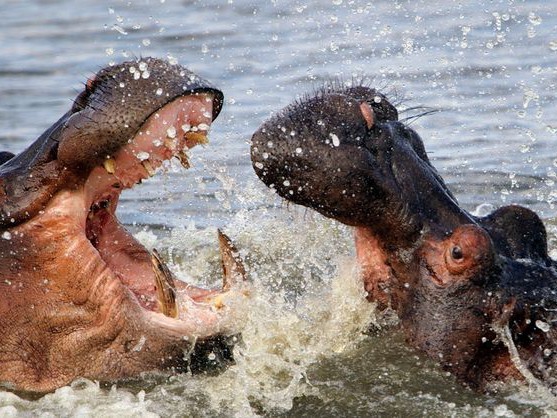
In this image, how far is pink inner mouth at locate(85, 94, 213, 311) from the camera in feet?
18.2

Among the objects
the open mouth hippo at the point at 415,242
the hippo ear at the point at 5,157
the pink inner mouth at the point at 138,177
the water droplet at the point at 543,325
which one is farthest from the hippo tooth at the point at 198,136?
the water droplet at the point at 543,325

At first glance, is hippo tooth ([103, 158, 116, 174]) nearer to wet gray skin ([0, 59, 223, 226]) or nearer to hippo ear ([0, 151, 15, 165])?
wet gray skin ([0, 59, 223, 226])

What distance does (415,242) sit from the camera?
5.56 m

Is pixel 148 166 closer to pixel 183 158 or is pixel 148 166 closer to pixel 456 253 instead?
pixel 183 158

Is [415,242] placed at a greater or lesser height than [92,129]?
lesser

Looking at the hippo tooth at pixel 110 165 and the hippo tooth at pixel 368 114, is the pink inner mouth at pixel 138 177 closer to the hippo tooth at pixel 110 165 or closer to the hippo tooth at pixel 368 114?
the hippo tooth at pixel 110 165

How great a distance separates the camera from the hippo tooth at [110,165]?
556cm

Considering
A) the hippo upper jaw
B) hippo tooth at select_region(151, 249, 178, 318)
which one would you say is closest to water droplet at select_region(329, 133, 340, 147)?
the hippo upper jaw

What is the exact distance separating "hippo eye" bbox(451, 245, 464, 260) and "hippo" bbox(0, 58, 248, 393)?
96 cm

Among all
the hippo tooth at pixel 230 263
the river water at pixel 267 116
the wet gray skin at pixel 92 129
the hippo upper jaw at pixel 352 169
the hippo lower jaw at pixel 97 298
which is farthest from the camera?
the river water at pixel 267 116

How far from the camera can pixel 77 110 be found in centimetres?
567

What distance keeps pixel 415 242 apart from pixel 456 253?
23 cm

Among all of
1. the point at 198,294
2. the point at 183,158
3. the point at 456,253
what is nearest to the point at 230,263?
the point at 198,294

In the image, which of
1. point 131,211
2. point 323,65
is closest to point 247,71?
point 323,65
